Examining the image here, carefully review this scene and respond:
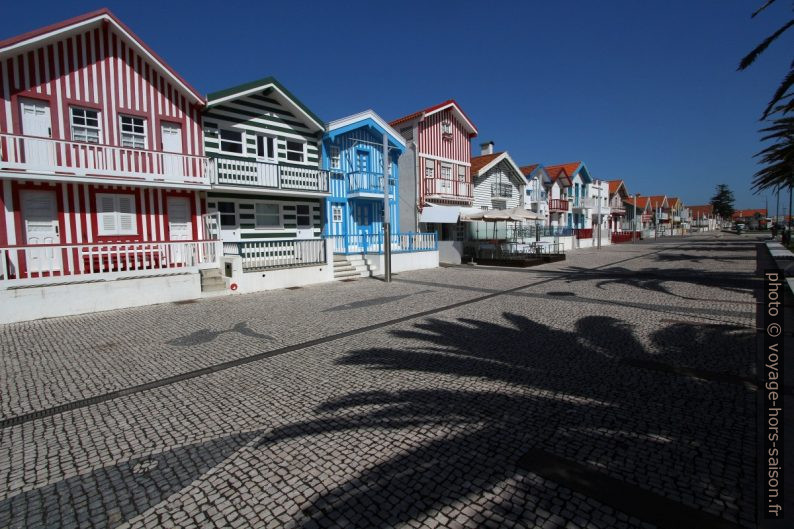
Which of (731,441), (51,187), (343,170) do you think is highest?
(343,170)

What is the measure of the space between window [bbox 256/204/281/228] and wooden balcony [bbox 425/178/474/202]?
375 inches

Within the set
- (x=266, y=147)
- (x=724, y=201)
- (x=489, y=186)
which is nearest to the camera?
(x=266, y=147)

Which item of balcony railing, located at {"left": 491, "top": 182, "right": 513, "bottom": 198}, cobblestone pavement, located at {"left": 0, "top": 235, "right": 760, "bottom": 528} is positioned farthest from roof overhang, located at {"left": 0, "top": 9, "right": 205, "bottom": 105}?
balcony railing, located at {"left": 491, "top": 182, "right": 513, "bottom": 198}

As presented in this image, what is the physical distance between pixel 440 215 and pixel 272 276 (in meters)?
10.9

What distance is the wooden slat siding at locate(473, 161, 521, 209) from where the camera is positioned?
28562 mm

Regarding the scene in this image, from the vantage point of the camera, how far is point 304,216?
17781mm

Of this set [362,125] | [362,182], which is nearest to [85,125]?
[362,182]

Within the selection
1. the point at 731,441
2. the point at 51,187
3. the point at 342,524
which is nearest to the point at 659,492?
the point at 731,441

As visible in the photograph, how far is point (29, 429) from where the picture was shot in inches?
155

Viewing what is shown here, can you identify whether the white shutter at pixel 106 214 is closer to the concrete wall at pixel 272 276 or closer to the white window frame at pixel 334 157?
the concrete wall at pixel 272 276

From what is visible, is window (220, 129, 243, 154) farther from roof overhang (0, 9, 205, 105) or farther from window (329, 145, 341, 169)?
window (329, 145, 341, 169)

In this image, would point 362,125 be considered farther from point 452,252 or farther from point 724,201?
point 724,201

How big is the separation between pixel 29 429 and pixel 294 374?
8.80 feet

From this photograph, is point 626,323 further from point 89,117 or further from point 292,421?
point 89,117
